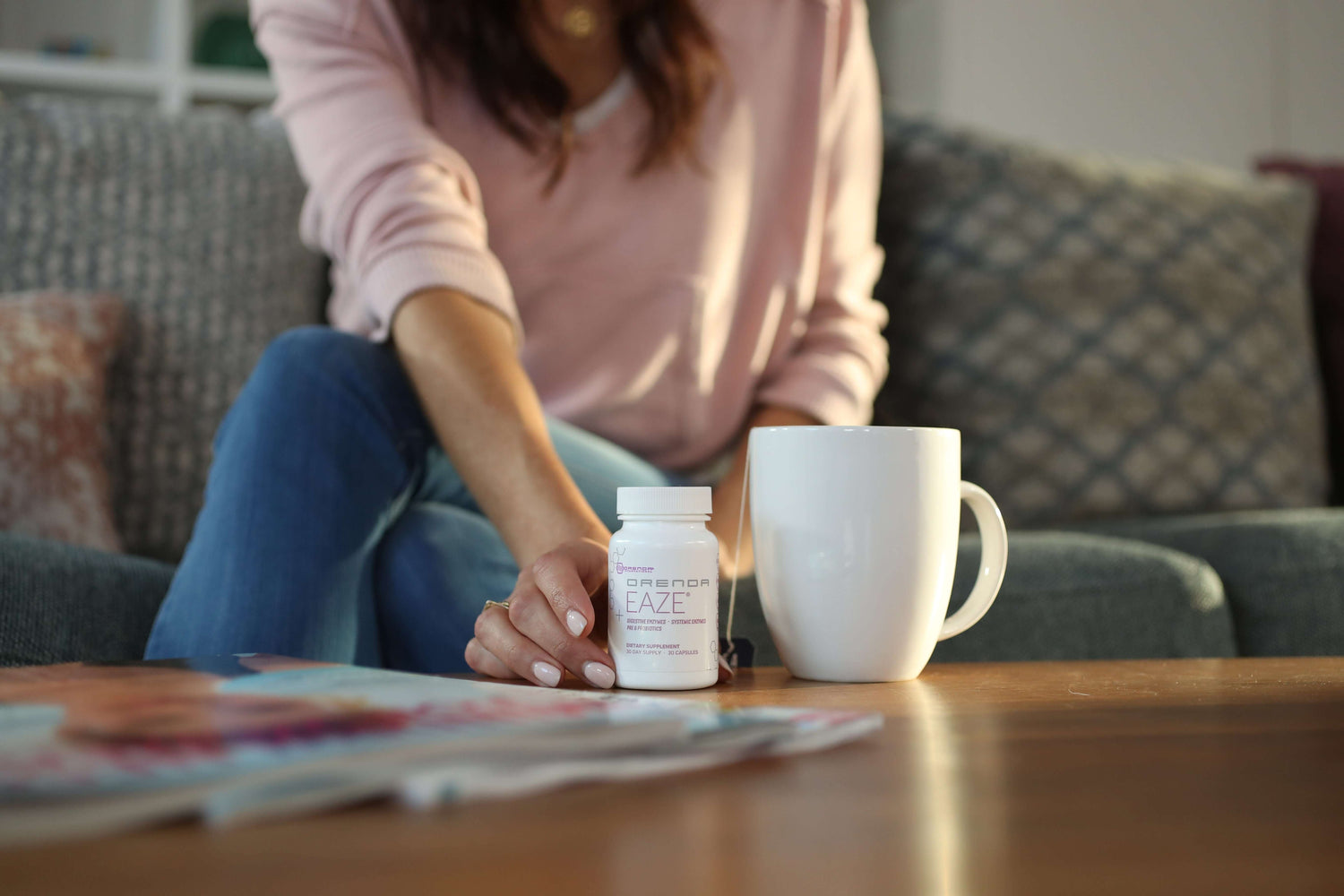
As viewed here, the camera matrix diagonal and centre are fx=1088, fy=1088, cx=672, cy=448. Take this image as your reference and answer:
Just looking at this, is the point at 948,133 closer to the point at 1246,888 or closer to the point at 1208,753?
the point at 1208,753

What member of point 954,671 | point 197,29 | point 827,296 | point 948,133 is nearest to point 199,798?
point 954,671

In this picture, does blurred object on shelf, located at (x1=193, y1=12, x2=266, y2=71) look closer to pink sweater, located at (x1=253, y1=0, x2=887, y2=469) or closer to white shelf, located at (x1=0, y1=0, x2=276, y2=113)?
white shelf, located at (x1=0, y1=0, x2=276, y2=113)

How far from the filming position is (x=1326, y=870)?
213mm

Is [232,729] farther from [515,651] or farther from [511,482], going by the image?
[511,482]

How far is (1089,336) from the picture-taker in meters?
1.43

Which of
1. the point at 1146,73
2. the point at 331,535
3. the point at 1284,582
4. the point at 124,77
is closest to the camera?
the point at 331,535

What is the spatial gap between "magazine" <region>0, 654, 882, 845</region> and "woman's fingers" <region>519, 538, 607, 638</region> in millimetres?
85

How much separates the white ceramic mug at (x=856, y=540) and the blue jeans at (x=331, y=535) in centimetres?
28

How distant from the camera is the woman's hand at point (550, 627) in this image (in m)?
0.49

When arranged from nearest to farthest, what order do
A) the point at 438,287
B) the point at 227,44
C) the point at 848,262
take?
the point at 438,287 → the point at 848,262 → the point at 227,44

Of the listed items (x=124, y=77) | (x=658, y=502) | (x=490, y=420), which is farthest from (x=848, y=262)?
(x=124, y=77)

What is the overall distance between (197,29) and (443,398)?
89.0 inches

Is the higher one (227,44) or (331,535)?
(227,44)

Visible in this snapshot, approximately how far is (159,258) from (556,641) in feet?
3.38
